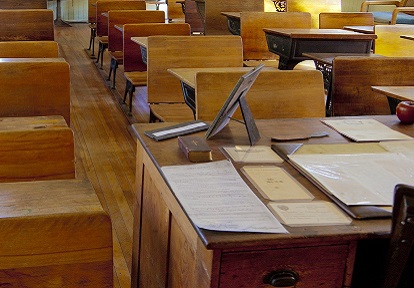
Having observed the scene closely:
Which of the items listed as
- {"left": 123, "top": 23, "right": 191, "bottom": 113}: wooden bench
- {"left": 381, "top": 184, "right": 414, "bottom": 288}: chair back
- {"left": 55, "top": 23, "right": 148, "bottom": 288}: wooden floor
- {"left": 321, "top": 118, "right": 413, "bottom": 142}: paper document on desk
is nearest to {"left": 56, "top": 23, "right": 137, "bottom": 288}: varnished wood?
{"left": 55, "top": 23, "right": 148, "bottom": 288}: wooden floor

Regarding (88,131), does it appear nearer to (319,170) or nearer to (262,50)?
(262,50)

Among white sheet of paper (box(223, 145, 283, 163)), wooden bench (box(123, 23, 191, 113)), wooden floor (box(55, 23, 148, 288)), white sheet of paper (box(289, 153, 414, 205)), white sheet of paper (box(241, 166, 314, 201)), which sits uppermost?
white sheet of paper (box(289, 153, 414, 205))

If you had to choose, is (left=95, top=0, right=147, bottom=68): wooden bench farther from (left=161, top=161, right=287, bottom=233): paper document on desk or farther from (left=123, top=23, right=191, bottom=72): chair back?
(left=161, top=161, right=287, bottom=233): paper document on desk

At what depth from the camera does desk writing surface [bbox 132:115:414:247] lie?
1.25m

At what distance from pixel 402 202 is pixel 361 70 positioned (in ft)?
5.65

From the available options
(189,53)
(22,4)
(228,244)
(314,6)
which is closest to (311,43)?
(189,53)

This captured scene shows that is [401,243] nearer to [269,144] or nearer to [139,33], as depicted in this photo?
[269,144]

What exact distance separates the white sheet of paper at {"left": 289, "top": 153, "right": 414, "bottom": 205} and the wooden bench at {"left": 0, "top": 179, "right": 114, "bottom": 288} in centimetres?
54

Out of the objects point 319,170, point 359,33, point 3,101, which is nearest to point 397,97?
point 319,170

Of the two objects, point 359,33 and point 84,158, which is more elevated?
point 359,33

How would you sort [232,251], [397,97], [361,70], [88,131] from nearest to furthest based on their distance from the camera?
[232,251], [397,97], [361,70], [88,131]

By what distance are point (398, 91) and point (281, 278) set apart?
1.45 metres

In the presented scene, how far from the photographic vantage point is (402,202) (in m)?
1.12

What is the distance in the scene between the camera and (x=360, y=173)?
1594 millimetres
